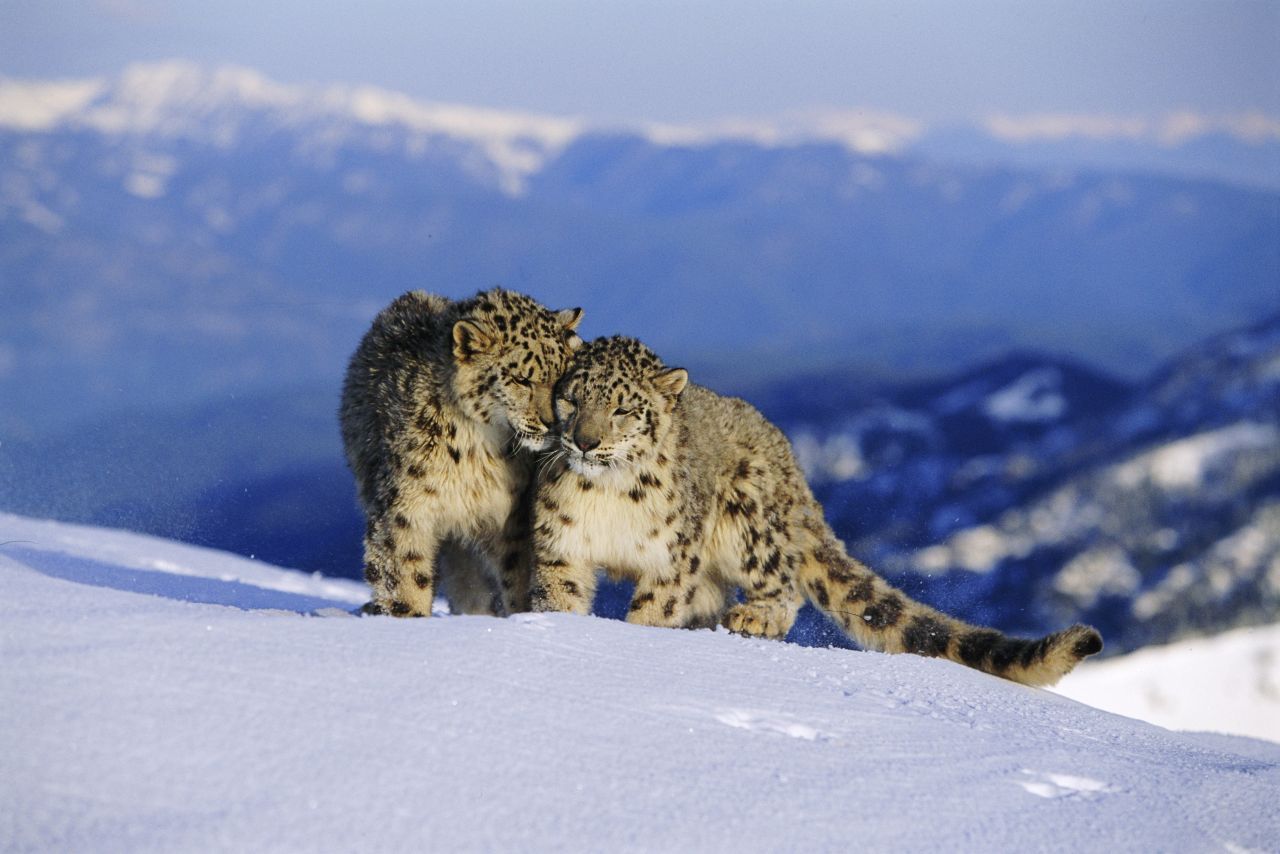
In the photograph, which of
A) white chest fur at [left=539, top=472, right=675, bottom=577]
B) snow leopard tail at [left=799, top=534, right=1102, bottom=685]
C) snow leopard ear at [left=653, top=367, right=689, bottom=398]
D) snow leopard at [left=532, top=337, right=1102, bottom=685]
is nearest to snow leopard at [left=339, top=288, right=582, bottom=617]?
snow leopard at [left=532, top=337, right=1102, bottom=685]

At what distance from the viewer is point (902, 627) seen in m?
9.85

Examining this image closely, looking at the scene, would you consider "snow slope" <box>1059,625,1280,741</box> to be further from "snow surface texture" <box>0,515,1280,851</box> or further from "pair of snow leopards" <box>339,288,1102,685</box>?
"snow surface texture" <box>0,515,1280,851</box>

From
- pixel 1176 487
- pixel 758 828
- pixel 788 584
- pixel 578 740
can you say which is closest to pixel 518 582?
pixel 788 584

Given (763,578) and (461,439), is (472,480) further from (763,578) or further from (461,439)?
(763,578)

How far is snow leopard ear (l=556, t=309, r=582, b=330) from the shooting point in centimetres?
886

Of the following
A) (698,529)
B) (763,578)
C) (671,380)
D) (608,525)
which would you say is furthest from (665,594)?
(671,380)

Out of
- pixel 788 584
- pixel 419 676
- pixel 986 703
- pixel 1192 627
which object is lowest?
pixel 419 676

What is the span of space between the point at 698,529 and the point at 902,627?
6.46 feet

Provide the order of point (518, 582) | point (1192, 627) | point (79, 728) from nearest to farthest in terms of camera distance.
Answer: point (79, 728) → point (518, 582) → point (1192, 627)

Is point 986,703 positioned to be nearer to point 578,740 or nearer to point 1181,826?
point 1181,826

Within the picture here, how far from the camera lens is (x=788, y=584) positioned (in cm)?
975

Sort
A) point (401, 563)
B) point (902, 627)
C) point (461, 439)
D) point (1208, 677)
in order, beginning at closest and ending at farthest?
point (461, 439), point (401, 563), point (902, 627), point (1208, 677)

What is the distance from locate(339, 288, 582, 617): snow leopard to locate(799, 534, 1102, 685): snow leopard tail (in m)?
2.52

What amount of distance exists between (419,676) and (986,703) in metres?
3.64
